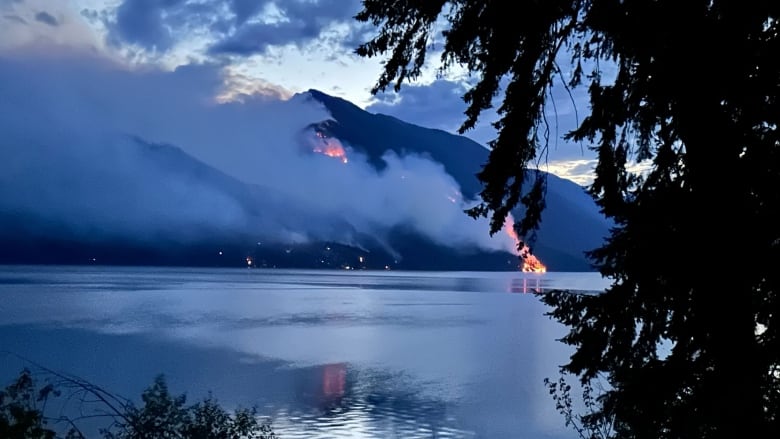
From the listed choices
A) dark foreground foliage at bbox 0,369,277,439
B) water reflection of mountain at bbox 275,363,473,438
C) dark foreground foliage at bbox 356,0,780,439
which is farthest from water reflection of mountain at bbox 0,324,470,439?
dark foreground foliage at bbox 356,0,780,439

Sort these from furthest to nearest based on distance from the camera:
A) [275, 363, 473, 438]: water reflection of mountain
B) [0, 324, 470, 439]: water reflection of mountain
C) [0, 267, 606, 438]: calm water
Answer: [0, 267, 606, 438]: calm water
[0, 324, 470, 439]: water reflection of mountain
[275, 363, 473, 438]: water reflection of mountain

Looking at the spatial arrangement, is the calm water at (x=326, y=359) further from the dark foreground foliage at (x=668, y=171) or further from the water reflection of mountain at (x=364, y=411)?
the dark foreground foliage at (x=668, y=171)

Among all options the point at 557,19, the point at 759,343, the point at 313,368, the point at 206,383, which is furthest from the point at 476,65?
the point at 313,368

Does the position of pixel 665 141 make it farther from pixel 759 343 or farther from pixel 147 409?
pixel 147 409

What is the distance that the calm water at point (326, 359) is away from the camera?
2734cm

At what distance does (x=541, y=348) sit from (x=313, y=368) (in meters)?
20.4

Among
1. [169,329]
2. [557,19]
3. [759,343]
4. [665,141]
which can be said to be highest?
[557,19]

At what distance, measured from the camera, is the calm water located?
89.7ft

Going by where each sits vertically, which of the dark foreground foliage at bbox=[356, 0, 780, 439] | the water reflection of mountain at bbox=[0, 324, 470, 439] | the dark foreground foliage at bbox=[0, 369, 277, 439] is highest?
the dark foreground foliage at bbox=[356, 0, 780, 439]

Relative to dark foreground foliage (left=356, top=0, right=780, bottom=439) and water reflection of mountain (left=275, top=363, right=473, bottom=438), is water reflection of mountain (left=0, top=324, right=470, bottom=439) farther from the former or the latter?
dark foreground foliage (left=356, top=0, right=780, bottom=439)

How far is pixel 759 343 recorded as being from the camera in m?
A: 5.12

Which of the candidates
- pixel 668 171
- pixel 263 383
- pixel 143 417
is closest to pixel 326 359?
pixel 263 383

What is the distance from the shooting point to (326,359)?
150 feet

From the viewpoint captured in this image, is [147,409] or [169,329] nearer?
[147,409]
